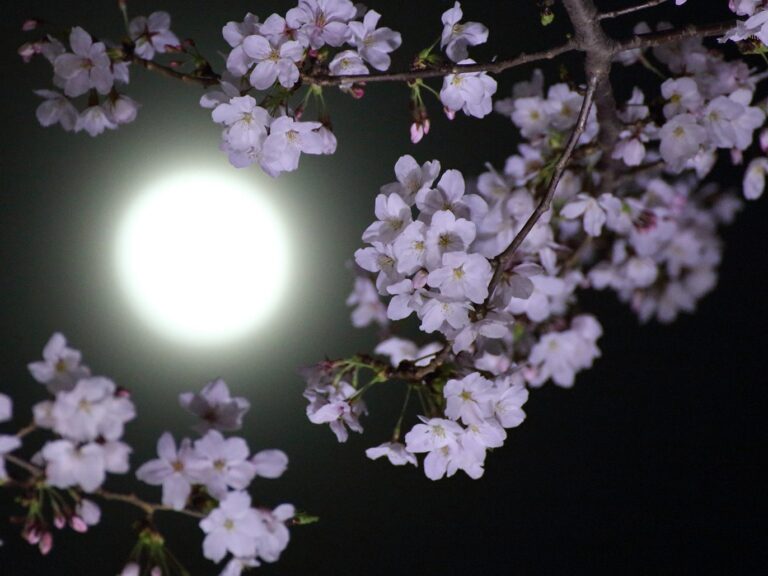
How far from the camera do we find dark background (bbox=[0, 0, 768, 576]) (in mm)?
2266

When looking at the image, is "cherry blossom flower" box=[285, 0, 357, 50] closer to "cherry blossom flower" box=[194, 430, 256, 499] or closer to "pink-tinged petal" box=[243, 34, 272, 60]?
"pink-tinged petal" box=[243, 34, 272, 60]

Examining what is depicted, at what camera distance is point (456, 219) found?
0.95m

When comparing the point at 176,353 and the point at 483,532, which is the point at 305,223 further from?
the point at 483,532

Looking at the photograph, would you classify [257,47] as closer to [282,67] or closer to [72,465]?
[282,67]

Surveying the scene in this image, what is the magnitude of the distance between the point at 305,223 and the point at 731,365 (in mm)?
1260

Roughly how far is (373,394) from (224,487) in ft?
4.71

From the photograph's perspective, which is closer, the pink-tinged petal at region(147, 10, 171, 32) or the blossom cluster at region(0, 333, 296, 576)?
the blossom cluster at region(0, 333, 296, 576)

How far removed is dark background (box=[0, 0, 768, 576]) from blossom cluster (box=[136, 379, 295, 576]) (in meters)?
1.34

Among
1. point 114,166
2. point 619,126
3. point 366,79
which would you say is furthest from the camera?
point 114,166

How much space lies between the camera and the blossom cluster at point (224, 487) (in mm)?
936

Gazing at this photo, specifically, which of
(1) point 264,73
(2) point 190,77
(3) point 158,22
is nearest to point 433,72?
(1) point 264,73

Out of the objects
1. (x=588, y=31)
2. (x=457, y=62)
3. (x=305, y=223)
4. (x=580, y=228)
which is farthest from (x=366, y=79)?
(x=305, y=223)

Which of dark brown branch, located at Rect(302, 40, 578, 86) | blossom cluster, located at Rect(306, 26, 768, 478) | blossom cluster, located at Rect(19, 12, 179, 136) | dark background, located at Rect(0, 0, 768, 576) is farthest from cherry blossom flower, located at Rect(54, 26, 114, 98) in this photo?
dark background, located at Rect(0, 0, 768, 576)

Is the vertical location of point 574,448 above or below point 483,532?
above
